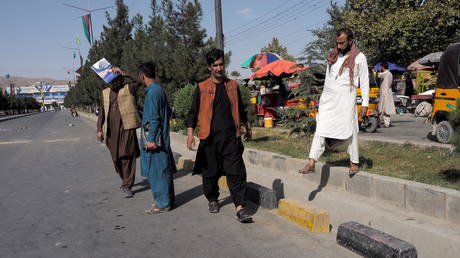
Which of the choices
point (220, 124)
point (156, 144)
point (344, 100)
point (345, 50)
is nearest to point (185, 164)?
point (156, 144)

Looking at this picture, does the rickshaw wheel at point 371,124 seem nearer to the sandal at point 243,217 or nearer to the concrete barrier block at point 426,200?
the concrete barrier block at point 426,200

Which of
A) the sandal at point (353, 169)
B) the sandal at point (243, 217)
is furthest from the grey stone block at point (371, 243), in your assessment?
the sandal at point (353, 169)

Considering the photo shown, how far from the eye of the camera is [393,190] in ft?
13.0

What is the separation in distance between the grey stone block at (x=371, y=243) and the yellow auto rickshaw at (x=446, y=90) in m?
4.69

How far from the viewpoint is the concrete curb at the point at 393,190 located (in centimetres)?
338

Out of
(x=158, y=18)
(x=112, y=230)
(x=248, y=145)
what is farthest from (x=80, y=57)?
(x=112, y=230)

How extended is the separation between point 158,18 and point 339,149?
623 inches

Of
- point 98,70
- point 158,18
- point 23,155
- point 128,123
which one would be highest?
point 158,18

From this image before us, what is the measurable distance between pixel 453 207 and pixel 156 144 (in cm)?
293

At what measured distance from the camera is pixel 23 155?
10484 mm

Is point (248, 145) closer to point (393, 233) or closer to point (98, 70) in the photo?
point (98, 70)

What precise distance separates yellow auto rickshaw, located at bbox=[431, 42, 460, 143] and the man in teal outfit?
517 centimetres

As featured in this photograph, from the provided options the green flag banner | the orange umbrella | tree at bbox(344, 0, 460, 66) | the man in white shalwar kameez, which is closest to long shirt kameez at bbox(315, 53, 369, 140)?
the man in white shalwar kameez

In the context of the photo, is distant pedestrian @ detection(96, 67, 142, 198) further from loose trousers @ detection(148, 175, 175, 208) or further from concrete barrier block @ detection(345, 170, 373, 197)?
concrete barrier block @ detection(345, 170, 373, 197)
